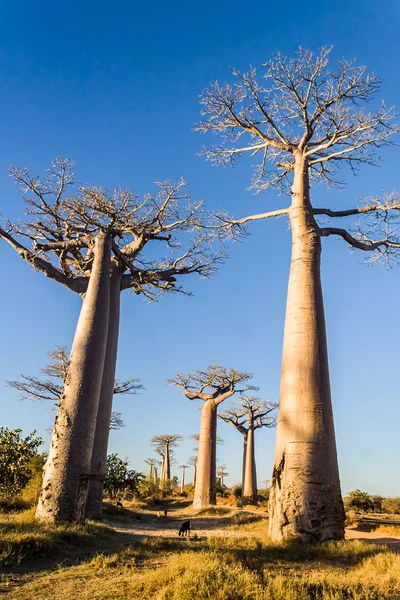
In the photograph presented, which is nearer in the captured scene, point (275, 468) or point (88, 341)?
point (275, 468)

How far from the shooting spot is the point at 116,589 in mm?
3674

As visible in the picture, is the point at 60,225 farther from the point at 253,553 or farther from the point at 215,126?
the point at 253,553

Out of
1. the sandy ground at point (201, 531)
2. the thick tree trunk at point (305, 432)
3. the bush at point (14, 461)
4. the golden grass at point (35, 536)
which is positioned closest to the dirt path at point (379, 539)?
the sandy ground at point (201, 531)

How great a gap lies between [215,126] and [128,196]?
95.7 inches

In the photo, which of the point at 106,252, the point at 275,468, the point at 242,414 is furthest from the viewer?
the point at 242,414

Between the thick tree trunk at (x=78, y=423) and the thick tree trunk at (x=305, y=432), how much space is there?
2.96 meters

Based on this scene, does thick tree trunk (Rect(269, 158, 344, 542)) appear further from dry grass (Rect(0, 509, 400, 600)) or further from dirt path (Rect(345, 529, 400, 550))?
dirt path (Rect(345, 529, 400, 550))

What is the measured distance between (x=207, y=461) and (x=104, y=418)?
32.9 feet

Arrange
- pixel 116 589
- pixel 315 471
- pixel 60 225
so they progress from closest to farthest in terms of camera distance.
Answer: pixel 116 589
pixel 315 471
pixel 60 225

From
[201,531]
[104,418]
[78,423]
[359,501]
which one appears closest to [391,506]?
[359,501]

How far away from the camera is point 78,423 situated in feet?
23.5

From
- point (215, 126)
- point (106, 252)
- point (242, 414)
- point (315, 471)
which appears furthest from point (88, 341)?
point (242, 414)

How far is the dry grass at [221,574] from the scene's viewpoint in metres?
3.43

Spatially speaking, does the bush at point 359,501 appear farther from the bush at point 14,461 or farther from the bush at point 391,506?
the bush at point 14,461
